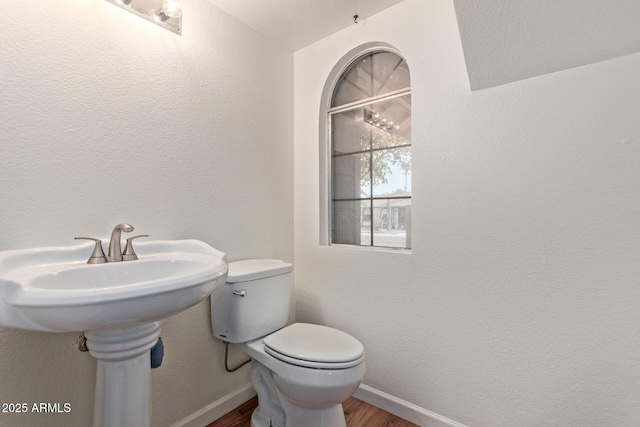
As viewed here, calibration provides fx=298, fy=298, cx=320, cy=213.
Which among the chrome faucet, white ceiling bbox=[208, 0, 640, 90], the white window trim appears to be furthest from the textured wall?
the chrome faucet

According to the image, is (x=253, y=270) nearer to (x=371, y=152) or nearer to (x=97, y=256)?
(x=97, y=256)

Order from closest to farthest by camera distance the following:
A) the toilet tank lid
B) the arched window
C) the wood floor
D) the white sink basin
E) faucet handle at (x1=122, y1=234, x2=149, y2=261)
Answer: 1. the white sink basin
2. faucet handle at (x1=122, y1=234, x2=149, y2=261)
3. the toilet tank lid
4. the wood floor
5. the arched window

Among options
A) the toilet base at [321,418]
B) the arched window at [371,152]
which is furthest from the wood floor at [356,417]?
the arched window at [371,152]

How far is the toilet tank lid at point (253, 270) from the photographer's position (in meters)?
1.36

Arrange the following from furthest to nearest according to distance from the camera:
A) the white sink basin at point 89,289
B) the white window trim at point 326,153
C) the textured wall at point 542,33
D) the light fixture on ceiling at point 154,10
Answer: the white window trim at point 326,153 → the light fixture on ceiling at point 154,10 → the textured wall at point 542,33 → the white sink basin at point 89,289

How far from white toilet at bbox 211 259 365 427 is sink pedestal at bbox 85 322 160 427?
442mm

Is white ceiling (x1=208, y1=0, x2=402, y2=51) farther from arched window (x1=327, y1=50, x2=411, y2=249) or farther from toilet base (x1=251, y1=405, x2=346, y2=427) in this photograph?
toilet base (x1=251, y1=405, x2=346, y2=427)

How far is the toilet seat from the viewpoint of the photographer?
116 centimetres

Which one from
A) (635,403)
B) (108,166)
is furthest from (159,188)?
(635,403)

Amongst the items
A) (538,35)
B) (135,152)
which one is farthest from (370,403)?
(538,35)

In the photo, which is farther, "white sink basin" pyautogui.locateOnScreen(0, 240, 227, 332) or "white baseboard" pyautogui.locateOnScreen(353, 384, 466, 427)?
"white baseboard" pyautogui.locateOnScreen(353, 384, 466, 427)

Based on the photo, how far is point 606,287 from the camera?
3.48 feet

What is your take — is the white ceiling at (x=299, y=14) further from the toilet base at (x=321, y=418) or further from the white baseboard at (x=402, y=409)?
the white baseboard at (x=402, y=409)

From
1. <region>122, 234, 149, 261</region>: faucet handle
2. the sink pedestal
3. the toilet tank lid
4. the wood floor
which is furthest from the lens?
the wood floor
